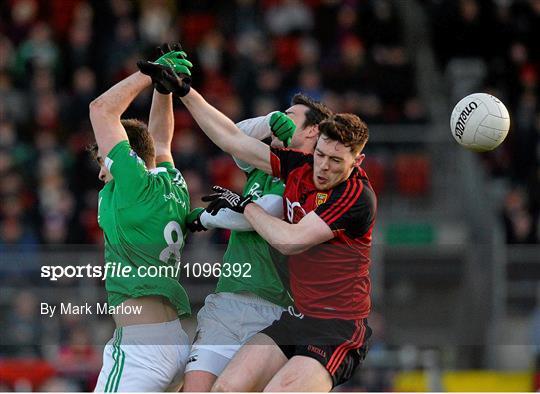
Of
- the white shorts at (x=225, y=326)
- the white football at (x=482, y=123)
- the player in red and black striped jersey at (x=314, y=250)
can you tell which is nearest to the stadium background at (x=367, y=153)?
the white shorts at (x=225, y=326)

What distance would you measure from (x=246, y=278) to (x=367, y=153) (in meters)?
6.20

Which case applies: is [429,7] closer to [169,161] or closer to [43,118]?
[43,118]

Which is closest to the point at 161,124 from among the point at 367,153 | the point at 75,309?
the point at 75,309

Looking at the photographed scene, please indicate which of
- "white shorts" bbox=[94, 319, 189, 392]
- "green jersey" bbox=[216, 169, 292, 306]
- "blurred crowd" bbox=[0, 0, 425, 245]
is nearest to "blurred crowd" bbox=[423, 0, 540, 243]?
"blurred crowd" bbox=[0, 0, 425, 245]

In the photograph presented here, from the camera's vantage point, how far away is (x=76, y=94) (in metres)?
13.9

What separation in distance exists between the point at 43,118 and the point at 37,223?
1.68 meters

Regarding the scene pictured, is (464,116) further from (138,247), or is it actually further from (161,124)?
(138,247)

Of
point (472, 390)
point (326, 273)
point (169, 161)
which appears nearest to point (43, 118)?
point (472, 390)

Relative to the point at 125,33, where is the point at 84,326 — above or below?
below

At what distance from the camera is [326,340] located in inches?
270

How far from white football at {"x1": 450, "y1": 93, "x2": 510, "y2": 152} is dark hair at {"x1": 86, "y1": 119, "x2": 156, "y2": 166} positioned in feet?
5.95

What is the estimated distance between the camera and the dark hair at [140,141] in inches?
281

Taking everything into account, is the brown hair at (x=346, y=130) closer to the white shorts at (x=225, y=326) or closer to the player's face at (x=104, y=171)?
the white shorts at (x=225, y=326)

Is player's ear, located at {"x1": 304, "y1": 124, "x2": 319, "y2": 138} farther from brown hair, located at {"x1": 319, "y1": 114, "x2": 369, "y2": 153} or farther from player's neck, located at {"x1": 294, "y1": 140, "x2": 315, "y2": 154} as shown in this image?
brown hair, located at {"x1": 319, "y1": 114, "x2": 369, "y2": 153}
